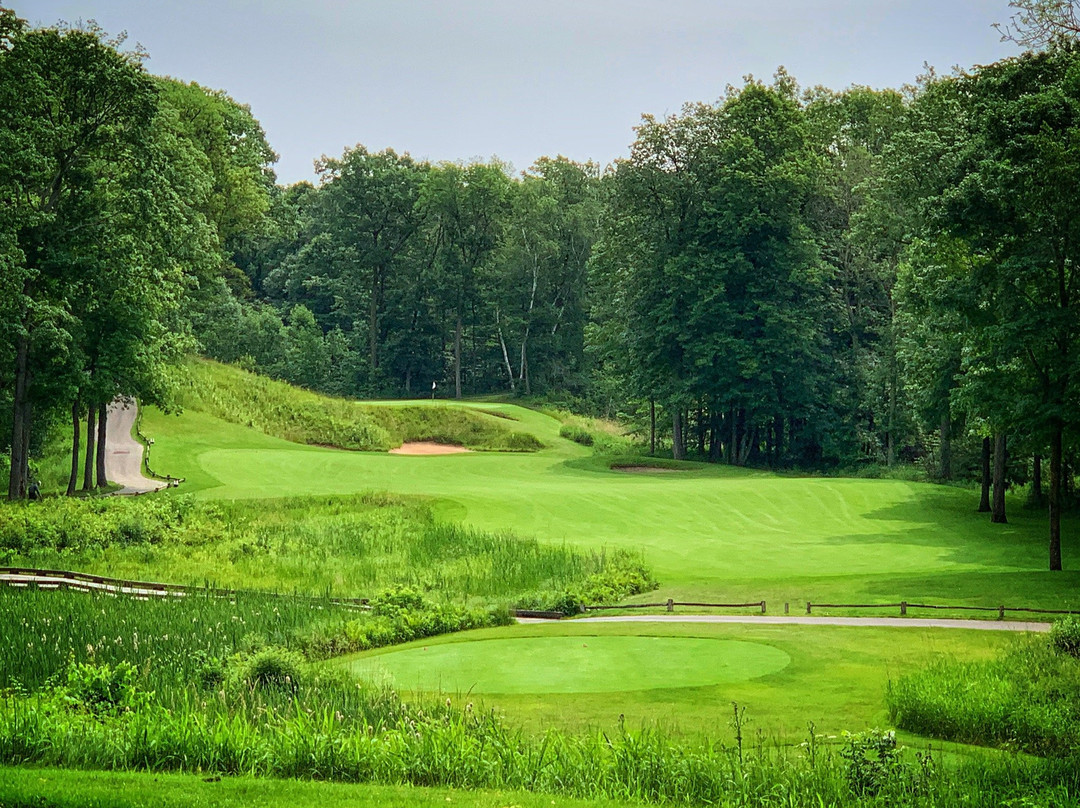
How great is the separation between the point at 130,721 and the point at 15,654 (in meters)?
4.65

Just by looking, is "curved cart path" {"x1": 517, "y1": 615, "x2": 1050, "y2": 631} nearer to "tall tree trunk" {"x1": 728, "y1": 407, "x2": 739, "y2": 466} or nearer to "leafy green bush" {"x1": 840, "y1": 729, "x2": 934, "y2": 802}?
"leafy green bush" {"x1": 840, "y1": 729, "x2": 934, "y2": 802}

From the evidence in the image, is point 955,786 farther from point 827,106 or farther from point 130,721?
point 827,106

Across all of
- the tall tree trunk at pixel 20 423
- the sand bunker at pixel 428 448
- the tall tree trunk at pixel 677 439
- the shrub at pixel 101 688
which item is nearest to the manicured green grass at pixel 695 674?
the shrub at pixel 101 688

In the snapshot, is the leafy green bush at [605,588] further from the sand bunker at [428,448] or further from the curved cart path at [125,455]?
the sand bunker at [428,448]

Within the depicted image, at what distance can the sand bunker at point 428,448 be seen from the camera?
57312mm

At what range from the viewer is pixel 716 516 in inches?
1375

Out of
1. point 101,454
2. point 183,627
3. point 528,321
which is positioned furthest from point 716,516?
point 528,321

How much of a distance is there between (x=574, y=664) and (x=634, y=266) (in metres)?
44.2

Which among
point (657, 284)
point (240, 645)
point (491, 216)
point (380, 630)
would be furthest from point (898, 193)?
point (491, 216)

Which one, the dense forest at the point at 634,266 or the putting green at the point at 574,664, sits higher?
the dense forest at the point at 634,266

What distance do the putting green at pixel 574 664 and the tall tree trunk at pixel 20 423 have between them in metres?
23.2

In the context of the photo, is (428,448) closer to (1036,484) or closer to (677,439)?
(677,439)

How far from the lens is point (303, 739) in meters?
10.3

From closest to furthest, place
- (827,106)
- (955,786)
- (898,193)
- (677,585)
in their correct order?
1. (955,786)
2. (677,585)
3. (898,193)
4. (827,106)
